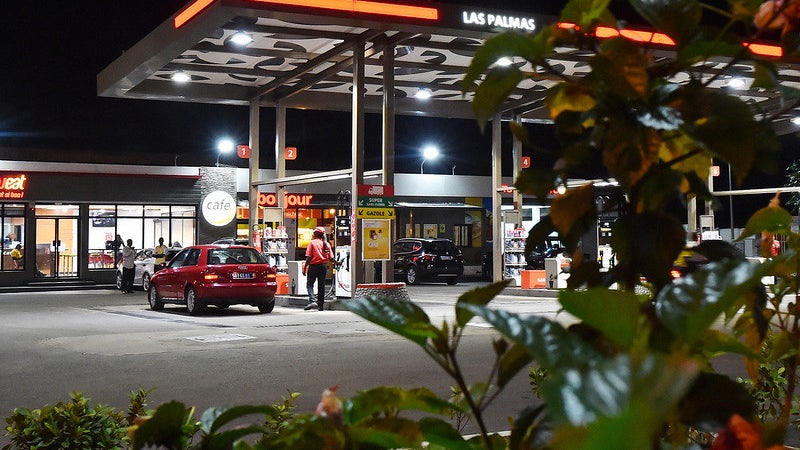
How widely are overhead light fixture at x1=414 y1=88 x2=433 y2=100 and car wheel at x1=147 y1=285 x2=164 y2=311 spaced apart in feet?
30.3

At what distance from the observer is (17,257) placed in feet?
109

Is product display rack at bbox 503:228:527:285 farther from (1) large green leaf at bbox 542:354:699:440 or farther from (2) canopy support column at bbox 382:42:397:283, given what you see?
(1) large green leaf at bbox 542:354:699:440

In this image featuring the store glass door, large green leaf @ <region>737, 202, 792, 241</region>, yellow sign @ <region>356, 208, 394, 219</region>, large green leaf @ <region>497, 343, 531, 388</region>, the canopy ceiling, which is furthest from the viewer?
the store glass door

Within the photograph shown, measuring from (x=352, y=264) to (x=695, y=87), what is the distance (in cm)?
1975

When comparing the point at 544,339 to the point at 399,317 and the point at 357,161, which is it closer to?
the point at 399,317

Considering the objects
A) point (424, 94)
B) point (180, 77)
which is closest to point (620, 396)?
point (180, 77)

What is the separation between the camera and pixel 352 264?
21453 mm

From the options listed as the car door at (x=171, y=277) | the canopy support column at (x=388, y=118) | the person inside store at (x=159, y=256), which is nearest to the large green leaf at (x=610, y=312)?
the canopy support column at (x=388, y=118)

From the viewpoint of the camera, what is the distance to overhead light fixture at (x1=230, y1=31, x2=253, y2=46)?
19328 millimetres

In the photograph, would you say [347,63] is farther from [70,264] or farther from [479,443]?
[479,443]

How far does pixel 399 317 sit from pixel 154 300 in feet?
69.7

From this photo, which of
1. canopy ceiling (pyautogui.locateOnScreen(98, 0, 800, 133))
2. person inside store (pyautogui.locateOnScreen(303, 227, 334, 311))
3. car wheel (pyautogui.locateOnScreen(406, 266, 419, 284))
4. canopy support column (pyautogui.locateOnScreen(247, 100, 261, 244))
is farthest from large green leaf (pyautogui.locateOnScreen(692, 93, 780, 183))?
car wheel (pyautogui.locateOnScreen(406, 266, 419, 284))

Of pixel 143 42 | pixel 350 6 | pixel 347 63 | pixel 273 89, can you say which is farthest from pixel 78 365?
pixel 273 89

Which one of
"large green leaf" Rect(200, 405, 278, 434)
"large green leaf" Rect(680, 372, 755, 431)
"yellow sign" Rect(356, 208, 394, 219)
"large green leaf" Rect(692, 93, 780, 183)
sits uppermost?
"yellow sign" Rect(356, 208, 394, 219)
